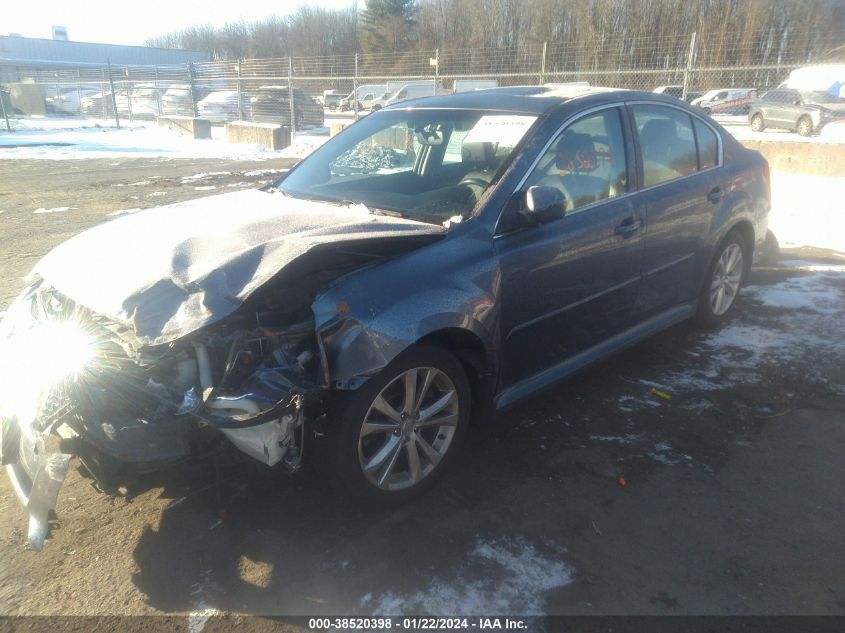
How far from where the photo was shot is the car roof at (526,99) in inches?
144

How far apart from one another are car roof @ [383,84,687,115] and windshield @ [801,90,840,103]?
65.2 ft

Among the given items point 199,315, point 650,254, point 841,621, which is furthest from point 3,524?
point 650,254

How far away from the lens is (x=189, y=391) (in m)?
2.50

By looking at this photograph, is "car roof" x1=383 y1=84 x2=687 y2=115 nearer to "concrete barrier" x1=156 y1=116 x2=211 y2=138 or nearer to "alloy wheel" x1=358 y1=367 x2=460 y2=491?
"alloy wheel" x1=358 y1=367 x2=460 y2=491

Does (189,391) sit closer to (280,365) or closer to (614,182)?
(280,365)

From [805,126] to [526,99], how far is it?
68.6ft

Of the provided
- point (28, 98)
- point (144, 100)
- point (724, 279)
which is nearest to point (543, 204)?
point (724, 279)

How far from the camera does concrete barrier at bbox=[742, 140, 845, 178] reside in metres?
10.8

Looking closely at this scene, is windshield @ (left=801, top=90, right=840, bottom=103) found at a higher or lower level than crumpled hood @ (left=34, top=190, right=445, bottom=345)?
higher

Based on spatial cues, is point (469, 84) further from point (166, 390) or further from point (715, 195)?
point (166, 390)

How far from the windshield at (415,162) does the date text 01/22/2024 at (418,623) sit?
1814 mm

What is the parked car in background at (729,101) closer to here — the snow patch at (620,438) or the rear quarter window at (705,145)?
the rear quarter window at (705,145)

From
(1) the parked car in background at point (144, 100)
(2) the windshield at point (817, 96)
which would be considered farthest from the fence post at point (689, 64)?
(1) the parked car in background at point (144, 100)

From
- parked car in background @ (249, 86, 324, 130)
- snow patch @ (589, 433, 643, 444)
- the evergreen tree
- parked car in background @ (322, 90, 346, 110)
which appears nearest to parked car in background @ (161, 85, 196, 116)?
parked car in background @ (249, 86, 324, 130)
